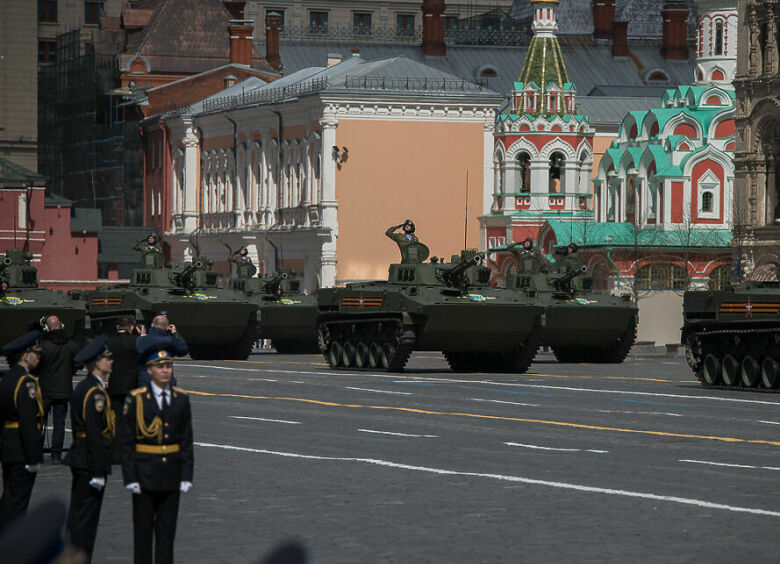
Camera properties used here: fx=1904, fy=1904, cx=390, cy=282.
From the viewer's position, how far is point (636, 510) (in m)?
14.3

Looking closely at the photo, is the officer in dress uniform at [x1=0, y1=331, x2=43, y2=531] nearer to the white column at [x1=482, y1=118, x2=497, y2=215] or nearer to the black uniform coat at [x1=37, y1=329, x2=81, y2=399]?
the black uniform coat at [x1=37, y1=329, x2=81, y2=399]

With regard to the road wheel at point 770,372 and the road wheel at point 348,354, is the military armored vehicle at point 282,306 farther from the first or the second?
the road wheel at point 770,372

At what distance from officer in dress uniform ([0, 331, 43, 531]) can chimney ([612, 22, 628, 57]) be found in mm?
89379

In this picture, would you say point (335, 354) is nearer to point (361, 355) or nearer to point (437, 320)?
point (361, 355)

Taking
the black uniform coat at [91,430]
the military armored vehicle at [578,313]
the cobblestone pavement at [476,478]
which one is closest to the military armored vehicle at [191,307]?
the military armored vehicle at [578,313]

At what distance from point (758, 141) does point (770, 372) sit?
3303 cm

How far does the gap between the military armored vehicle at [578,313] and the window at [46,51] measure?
248ft

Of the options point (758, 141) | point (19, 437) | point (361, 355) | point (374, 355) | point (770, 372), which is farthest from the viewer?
point (758, 141)

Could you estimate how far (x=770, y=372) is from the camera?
3075 centimetres

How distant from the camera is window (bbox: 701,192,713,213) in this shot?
2844 inches

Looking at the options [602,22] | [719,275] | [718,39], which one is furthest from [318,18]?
[719,275]

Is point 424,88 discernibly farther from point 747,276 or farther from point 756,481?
point 756,481

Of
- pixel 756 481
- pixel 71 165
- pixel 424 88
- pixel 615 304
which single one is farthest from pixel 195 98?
pixel 756 481

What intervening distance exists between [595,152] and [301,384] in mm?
50669
